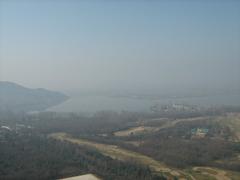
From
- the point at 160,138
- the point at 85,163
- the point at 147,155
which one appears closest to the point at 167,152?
the point at 147,155

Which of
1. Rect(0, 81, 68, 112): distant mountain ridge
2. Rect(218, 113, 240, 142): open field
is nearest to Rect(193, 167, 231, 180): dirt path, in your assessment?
Rect(218, 113, 240, 142): open field

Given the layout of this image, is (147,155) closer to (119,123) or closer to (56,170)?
(56,170)

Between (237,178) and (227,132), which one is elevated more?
(227,132)

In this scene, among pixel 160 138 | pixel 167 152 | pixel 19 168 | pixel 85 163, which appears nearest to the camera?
pixel 19 168

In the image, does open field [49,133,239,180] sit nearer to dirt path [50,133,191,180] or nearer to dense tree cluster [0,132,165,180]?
dirt path [50,133,191,180]

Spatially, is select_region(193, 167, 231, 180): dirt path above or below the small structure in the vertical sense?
below

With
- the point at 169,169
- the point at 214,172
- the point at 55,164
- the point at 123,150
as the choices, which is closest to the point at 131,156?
the point at 123,150

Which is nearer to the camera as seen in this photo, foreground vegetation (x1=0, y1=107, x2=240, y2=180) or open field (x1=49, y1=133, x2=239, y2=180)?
foreground vegetation (x1=0, y1=107, x2=240, y2=180)

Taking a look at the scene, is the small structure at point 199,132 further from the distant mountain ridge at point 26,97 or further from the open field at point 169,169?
the distant mountain ridge at point 26,97

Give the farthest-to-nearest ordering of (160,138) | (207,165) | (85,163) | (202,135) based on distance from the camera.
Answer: (202,135)
(160,138)
(207,165)
(85,163)
